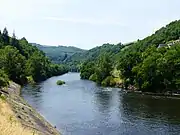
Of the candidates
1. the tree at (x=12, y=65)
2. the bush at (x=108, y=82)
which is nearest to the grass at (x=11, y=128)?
the tree at (x=12, y=65)

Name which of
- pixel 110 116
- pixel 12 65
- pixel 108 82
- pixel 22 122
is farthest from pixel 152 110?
pixel 12 65

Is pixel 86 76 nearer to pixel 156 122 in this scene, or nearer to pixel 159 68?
pixel 159 68

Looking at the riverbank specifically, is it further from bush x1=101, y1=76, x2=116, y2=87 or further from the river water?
bush x1=101, y1=76, x2=116, y2=87

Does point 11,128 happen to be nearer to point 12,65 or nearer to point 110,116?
point 110,116

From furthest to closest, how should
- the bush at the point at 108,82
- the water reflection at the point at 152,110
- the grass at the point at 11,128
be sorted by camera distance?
1. the bush at the point at 108,82
2. the water reflection at the point at 152,110
3. the grass at the point at 11,128

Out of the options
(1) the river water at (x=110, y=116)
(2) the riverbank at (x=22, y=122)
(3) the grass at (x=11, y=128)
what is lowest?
(1) the river water at (x=110, y=116)

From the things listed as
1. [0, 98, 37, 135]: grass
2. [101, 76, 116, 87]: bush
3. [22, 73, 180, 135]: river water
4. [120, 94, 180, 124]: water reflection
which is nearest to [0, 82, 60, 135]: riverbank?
[0, 98, 37, 135]: grass

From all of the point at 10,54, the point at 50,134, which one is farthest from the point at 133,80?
the point at 50,134

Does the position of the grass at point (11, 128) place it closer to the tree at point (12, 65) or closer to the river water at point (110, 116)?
the river water at point (110, 116)

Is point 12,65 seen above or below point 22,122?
above

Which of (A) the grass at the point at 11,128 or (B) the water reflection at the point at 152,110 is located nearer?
(A) the grass at the point at 11,128

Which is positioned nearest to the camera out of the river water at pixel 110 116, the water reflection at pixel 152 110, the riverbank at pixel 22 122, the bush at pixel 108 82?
the riverbank at pixel 22 122

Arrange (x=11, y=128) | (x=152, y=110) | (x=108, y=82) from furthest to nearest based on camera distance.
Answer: (x=108, y=82), (x=152, y=110), (x=11, y=128)

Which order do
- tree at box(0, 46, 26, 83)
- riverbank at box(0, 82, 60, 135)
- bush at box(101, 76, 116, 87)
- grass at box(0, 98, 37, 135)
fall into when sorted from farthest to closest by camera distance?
bush at box(101, 76, 116, 87)
tree at box(0, 46, 26, 83)
riverbank at box(0, 82, 60, 135)
grass at box(0, 98, 37, 135)
